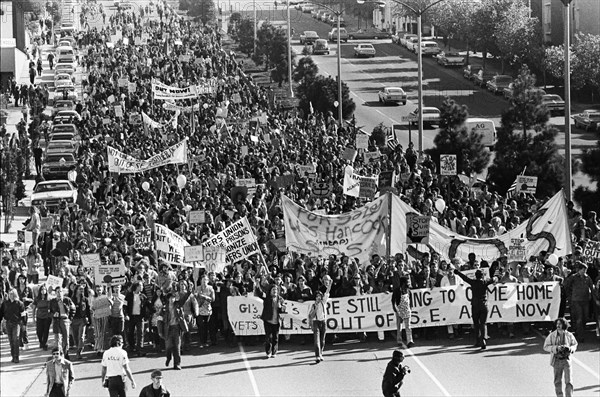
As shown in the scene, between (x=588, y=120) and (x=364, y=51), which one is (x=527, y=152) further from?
(x=364, y=51)

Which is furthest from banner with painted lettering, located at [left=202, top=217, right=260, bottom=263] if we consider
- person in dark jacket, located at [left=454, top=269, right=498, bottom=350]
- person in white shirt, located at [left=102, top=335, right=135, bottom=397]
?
person in white shirt, located at [left=102, top=335, right=135, bottom=397]

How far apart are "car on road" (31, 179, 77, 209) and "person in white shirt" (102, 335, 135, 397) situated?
1976cm

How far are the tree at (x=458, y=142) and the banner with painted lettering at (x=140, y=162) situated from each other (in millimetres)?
7654

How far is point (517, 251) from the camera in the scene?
88.7 feet

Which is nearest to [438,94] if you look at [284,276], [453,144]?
[453,144]

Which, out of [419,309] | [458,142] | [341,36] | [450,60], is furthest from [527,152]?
[341,36]

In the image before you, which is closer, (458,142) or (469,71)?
(458,142)

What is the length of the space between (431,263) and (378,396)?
15.2 feet

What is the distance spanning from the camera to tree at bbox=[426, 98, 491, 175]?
4278cm

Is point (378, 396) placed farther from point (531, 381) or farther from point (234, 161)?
point (234, 161)

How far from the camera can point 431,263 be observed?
26.5 meters

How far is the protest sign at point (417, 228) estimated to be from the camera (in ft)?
90.5

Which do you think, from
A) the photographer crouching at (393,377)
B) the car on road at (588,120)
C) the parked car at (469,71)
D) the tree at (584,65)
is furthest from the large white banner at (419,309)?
the parked car at (469,71)

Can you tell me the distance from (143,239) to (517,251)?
795 centimetres
